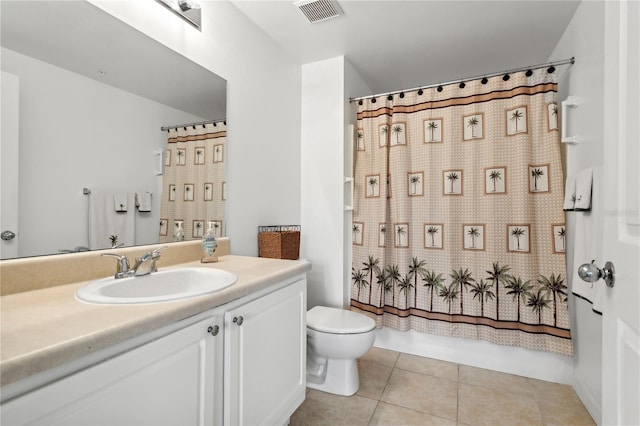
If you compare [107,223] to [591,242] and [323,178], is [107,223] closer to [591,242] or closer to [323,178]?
[323,178]

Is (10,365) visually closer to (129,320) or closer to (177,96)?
(129,320)

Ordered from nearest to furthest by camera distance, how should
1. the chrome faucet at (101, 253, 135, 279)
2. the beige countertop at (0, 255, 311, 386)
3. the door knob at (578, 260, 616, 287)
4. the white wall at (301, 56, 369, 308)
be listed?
the beige countertop at (0, 255, 311, 386) → the door knob at (578, 260, 616, 287) → the chrome faucet at (101, 253, 135, 279) → the white wall at (301, 56, 369, 308)

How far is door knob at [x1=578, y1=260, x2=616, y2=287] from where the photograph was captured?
0.74 metres

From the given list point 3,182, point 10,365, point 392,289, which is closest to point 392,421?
point 392,289

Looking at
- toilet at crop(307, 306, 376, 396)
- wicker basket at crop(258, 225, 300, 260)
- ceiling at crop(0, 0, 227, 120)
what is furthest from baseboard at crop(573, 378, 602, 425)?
ceiling at crop(0, 0, 227, 120)

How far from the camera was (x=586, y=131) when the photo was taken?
175cm

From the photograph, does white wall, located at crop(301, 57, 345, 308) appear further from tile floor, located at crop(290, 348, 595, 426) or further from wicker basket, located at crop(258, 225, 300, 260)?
tile floor, located at crop(290, 348, 595, 426)

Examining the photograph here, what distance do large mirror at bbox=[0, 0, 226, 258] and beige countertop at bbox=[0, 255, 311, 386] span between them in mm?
279

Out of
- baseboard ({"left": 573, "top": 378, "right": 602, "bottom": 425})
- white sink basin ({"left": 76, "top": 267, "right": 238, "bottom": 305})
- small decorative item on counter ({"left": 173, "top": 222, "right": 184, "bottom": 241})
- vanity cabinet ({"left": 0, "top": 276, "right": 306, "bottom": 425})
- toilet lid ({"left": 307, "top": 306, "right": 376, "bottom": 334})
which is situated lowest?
baseboard ({"left": 573, "top": 378, "right": 602, "bottom": 425})

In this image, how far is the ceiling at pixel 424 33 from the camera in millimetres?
1928

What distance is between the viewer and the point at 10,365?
542 millimetres

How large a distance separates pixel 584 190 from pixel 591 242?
28 cm

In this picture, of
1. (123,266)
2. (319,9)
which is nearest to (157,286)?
(123,266)

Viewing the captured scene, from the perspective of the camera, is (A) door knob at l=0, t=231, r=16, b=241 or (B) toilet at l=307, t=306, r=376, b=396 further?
(B) toilet at l=307, t=306, r=376, b=396
